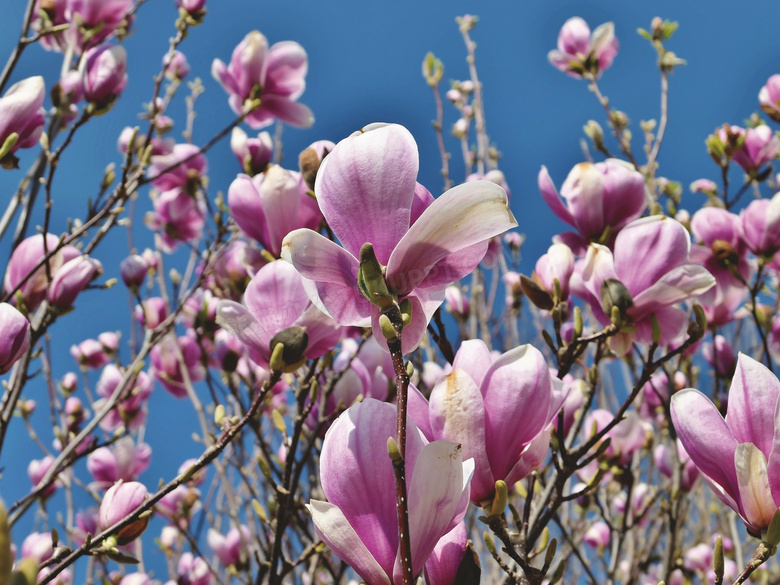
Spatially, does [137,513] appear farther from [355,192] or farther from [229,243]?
[229,243]

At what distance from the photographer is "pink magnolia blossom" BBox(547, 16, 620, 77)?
6.99 ft

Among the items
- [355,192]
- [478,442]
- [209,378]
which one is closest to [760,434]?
[478,442]

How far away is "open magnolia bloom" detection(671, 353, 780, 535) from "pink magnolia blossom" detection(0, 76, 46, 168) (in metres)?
1.10

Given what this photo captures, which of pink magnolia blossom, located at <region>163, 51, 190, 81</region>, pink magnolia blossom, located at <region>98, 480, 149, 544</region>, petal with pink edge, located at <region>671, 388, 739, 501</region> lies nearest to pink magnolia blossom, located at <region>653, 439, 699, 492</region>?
petal with pink edge, located at <region>671, 388, 739, 501</region>

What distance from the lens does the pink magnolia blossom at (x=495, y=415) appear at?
571mm

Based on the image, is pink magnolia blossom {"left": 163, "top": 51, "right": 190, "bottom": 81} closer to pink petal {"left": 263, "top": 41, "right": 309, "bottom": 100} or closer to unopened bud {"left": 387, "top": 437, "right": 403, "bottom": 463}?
pink petal {"left": 263, "top": 41, "right": 309, "bottom": 100}

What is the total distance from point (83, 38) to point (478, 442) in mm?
1638

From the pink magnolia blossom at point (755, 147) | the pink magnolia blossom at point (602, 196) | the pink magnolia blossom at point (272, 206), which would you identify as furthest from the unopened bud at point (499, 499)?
the pink magnolia blossom at point (755, 147)

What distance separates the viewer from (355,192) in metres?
0.53

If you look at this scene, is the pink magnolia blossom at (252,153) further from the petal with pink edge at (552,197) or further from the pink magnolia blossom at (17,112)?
the petal with pink edge at (552,197)

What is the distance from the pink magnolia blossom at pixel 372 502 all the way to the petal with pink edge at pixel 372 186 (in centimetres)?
15

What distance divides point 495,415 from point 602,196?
2.14ft

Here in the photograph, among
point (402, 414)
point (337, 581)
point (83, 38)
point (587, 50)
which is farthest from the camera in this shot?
point (587, 50)

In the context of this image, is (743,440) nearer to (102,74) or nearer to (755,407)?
(755,407)
